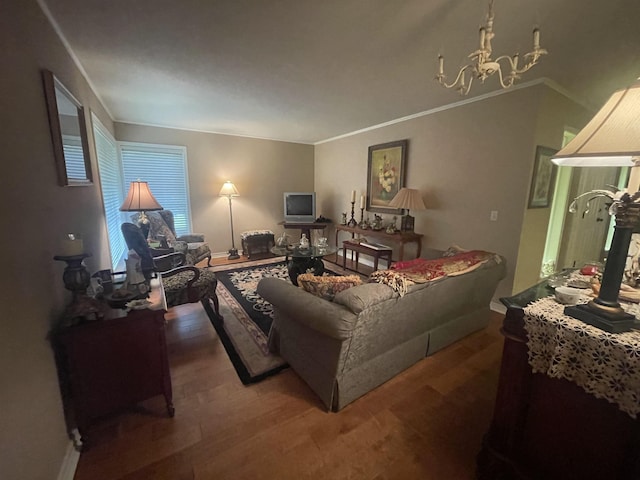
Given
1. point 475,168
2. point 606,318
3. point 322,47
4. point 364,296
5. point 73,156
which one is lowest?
point 364,296

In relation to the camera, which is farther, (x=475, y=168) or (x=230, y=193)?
(x=230, y=193)

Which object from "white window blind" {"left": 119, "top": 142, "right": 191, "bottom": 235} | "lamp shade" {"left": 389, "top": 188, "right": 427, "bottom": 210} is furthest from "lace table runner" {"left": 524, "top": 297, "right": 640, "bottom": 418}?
"white window blind" {"left": 119, "top": 142, "right": 191, "bottom": 235}

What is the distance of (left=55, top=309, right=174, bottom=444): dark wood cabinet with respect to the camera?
1.32 m

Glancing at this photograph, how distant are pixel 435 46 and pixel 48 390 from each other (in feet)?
10.5

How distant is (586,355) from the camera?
89 cm

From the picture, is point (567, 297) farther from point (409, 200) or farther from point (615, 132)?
point (409, 200)

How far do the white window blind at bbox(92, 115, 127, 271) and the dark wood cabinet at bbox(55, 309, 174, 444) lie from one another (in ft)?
6.22

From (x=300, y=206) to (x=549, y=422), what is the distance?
4.88 metres

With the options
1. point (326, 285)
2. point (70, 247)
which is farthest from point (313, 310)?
point (70, 247)

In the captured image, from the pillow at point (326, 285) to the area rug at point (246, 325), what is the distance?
0.31 metres

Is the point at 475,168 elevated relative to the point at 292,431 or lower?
elevated

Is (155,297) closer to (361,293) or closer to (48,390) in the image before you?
(48,390)

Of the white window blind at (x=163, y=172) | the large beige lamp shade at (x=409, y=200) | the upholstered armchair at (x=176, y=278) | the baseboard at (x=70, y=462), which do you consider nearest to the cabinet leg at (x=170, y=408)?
the baseboard at (x=70, y=462)

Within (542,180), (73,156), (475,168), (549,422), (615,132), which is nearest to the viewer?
(615,132)
